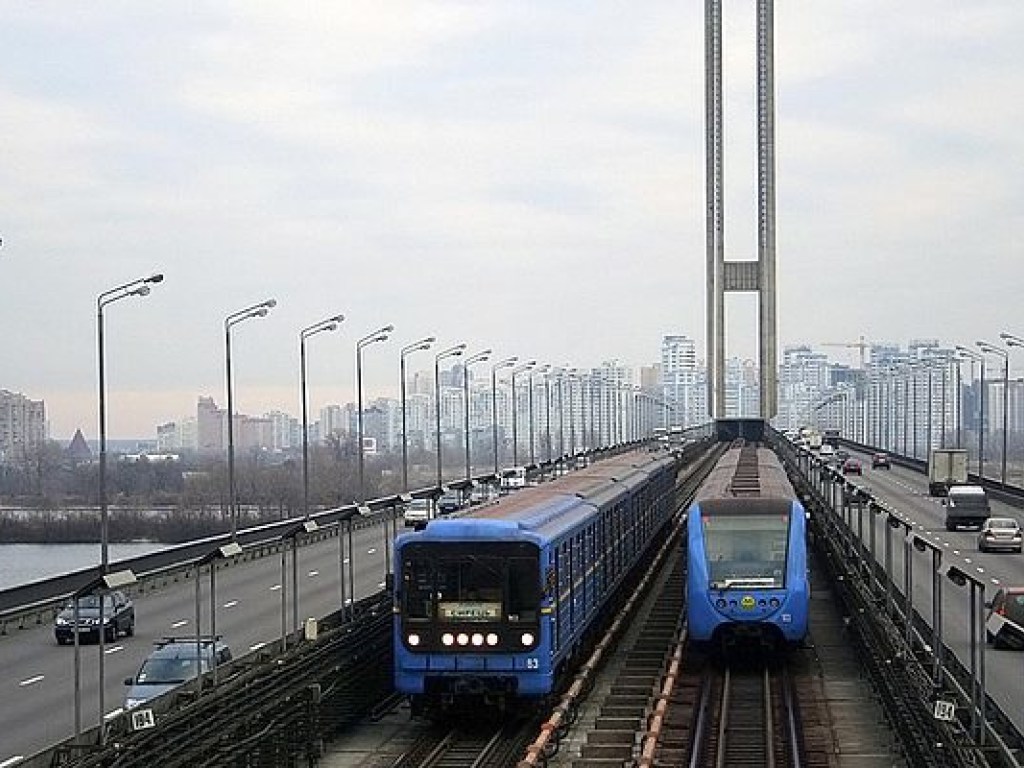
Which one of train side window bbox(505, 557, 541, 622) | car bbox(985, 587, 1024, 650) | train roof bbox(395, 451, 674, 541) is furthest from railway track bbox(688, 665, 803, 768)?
car bbox(985, 587, 1024, 650)

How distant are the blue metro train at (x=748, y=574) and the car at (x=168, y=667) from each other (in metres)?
6.73

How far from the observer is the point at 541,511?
23328 mm

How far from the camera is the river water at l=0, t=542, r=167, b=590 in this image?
30.5m

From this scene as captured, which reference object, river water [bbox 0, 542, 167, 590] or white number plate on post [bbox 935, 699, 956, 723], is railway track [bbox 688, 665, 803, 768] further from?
river water [bbox 0, 542, 167, 590]

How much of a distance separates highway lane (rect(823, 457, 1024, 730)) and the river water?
1485 centimetres

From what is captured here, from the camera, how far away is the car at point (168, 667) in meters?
20.7

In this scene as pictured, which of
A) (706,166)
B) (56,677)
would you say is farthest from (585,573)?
(706,166)

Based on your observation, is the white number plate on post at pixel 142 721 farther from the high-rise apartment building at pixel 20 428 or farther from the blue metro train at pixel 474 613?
the high-rise apartment building at pixel 20 428

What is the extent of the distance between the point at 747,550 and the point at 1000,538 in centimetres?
2677

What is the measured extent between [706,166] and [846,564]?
97667 mm

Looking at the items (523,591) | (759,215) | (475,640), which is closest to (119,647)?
(475,640)

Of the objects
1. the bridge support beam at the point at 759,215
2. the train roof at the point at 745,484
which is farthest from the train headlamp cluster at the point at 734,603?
the bridge support beam at the point at 759,215

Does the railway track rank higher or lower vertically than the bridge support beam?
lower

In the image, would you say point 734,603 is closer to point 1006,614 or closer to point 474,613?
point 474,613
